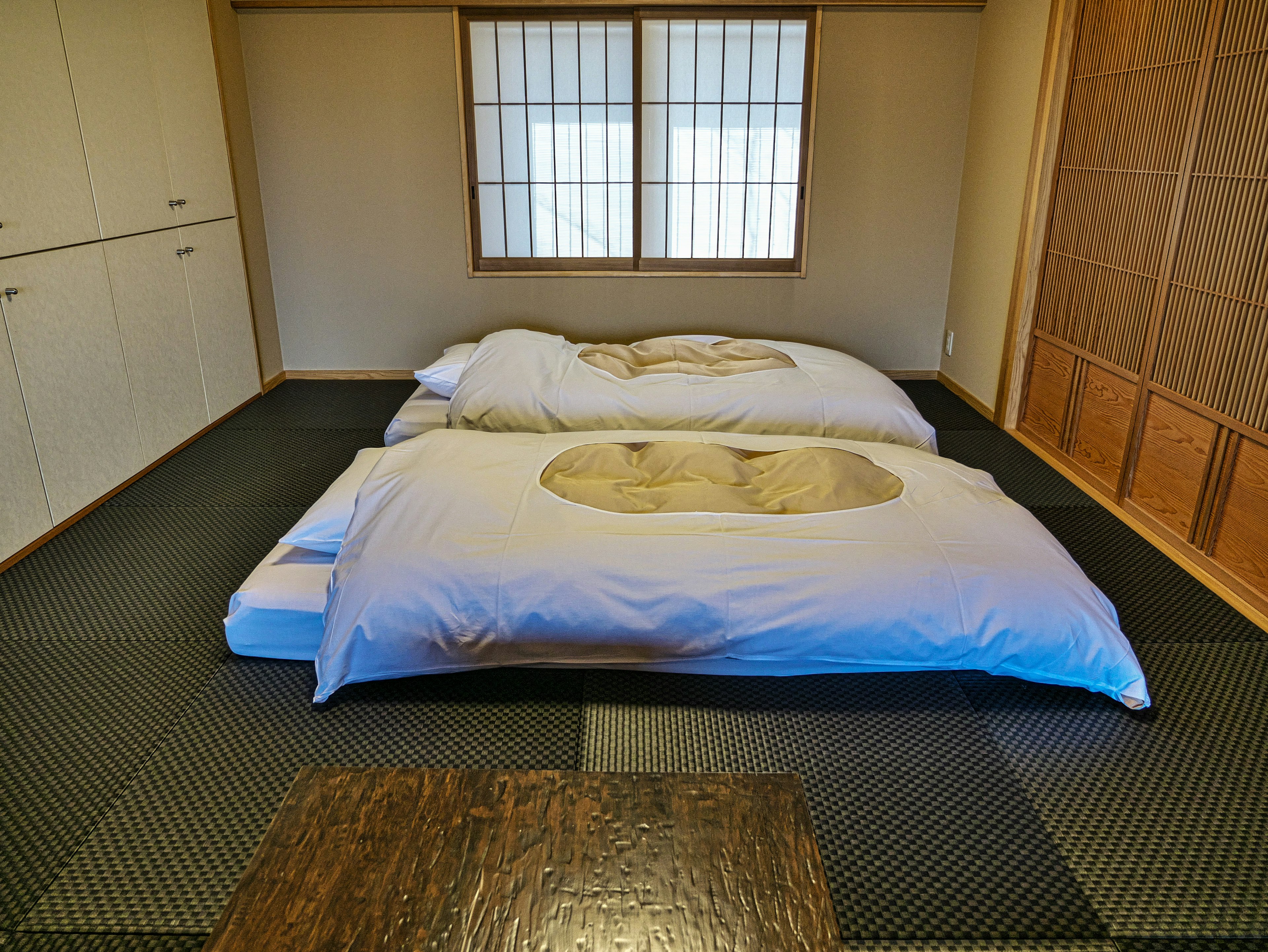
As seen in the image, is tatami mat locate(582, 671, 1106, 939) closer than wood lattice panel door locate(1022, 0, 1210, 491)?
Yes

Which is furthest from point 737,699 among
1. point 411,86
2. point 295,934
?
point 411,86

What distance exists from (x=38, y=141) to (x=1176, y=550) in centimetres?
406

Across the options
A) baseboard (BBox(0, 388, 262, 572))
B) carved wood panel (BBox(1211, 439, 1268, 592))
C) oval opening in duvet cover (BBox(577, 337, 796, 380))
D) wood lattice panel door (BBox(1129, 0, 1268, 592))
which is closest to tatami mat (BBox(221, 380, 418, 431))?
baseboard (BBox(0, 388, 262, 572))

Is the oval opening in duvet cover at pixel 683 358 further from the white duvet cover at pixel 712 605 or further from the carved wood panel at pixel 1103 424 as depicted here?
the white duvet cover at pixel 712 605

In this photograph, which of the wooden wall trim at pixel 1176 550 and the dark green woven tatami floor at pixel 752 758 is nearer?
the dark green woven tatami floor at pixel 752 758

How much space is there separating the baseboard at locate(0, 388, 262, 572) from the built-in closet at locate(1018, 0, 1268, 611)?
12.5 feet

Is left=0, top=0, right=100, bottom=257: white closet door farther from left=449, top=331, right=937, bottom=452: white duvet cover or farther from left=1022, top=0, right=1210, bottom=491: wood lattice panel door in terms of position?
left=1022, top=0, right=1210, bottom=491: wood lattice panel door

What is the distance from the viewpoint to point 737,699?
2.19 meters

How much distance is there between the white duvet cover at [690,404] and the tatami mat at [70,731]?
1368 mm

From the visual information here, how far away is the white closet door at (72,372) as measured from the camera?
117 inches

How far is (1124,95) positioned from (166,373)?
4069 mm

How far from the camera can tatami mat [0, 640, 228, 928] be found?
68.6 inches

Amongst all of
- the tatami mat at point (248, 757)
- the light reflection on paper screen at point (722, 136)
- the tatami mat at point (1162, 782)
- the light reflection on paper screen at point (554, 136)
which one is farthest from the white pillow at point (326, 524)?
the light reflection on paper screen at point (722, 136)

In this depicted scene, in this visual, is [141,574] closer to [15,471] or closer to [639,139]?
[15,471]
